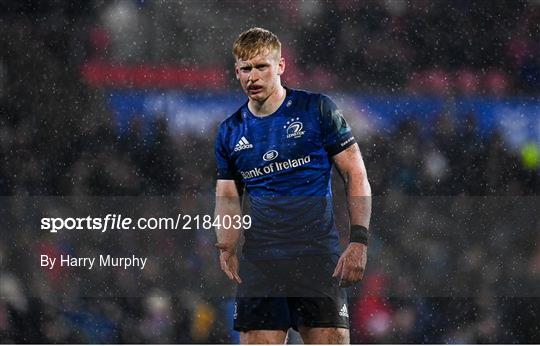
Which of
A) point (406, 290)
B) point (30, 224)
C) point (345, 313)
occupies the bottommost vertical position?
point (345, 313)

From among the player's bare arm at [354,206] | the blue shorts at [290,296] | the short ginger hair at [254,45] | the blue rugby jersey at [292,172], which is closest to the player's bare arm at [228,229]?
the blue rugby jersey at [292,172]

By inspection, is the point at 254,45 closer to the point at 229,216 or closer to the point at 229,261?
the point at 229,216

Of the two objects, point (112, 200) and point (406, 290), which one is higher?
point (112, 200)

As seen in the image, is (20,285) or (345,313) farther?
(20,285)

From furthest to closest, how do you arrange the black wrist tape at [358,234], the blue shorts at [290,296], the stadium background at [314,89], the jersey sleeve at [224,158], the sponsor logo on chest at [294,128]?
1. the stadium background at [314,89]
2. the jersey sleeve at [224,158]
3. the sponsor logo on chest at [294,128]
4. the black wrist tape at [358,234]
5. the blue shorts at [290,296]

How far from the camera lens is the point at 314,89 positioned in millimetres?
7117

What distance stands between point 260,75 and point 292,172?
25.0 inches

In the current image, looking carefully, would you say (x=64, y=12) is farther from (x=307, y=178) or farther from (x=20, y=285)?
(x=307, y=178)

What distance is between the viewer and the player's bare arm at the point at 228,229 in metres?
5.32

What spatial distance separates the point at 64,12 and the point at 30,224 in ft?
6.06

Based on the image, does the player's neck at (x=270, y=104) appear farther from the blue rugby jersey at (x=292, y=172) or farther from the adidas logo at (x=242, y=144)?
the adidas logo at (x=242, y=144)

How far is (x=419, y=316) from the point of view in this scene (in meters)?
7.23

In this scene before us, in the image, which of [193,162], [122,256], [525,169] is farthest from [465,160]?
[122,256]

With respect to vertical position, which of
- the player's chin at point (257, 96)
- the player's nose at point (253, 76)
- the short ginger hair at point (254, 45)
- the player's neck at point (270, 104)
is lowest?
the player's neck at point (270, 104)
